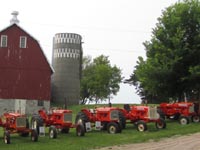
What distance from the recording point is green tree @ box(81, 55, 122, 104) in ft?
241

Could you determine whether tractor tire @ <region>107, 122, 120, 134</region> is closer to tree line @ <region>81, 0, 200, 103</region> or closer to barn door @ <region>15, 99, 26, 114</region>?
tree line @ <region>81, 0, 200, 103</region>

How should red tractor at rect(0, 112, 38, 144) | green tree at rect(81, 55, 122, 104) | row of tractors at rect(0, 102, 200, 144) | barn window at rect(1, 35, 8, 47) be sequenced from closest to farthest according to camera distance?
red tractor at rect(0, 112, 38, 144) → row of tractors at rect(0, 102, 200, 144) → barn window at rect(1, 35, 8, 47) → green tree at rect(81, 55, 122, 104)

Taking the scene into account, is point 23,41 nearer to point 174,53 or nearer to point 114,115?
point 174,53

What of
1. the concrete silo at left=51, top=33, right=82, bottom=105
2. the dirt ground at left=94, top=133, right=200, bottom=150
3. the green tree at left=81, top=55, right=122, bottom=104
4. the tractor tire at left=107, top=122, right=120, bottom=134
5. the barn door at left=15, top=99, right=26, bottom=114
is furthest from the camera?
the green tree at left=81, top=55, right=122, bottom=104

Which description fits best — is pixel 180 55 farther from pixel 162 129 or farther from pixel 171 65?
pixel 162 129

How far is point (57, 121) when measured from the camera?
2112 centimetres

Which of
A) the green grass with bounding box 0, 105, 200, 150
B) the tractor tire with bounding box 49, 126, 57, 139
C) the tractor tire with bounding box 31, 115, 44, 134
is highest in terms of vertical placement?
the tractor tire with bounding box 31, 115, 44, 134

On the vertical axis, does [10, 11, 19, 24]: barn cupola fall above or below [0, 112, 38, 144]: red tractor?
above

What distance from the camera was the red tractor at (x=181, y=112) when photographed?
25.2 m

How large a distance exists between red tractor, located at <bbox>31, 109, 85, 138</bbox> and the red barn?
2332 centimetres

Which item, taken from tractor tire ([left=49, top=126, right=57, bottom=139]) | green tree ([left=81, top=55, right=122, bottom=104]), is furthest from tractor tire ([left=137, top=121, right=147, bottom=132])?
green tree ([left=81, top=55, right=122, bottom=104])

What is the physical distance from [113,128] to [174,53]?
9.13 meters

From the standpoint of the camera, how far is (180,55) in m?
28.0

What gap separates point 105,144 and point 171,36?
13.9 meters
